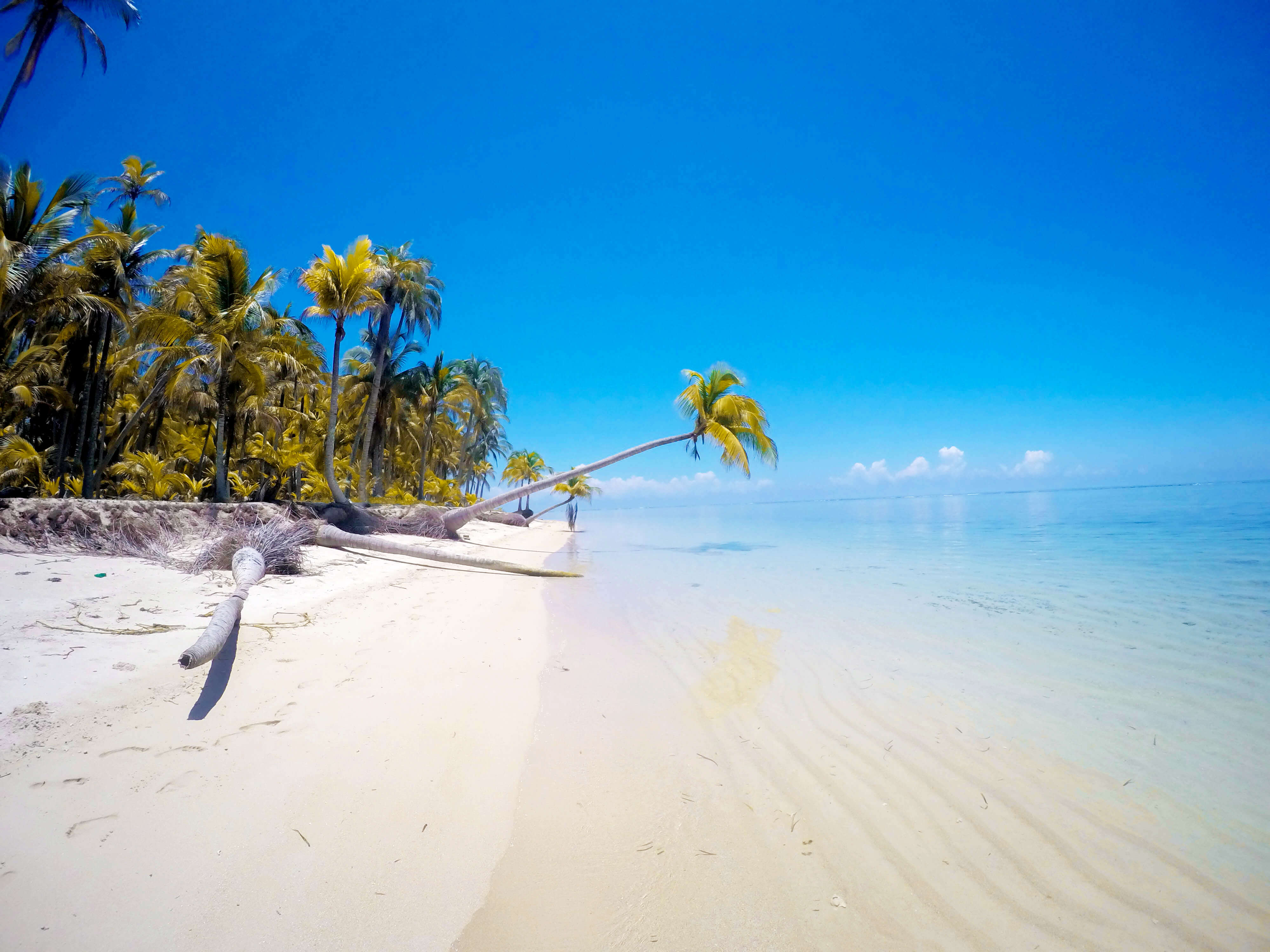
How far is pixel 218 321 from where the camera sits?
11.6 meters

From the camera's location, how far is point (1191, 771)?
9.59 ft

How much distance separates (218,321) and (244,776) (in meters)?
13.4

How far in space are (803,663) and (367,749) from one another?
3.79 meters

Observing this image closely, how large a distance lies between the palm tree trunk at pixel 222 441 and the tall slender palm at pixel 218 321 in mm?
17

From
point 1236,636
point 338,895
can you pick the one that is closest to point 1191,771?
point 1236,636

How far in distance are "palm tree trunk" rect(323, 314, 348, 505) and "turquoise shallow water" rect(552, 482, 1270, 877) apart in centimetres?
660

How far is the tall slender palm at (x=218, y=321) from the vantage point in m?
11.5

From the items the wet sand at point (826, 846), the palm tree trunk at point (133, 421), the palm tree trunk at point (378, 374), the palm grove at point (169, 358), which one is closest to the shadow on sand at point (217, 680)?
the wet sand at point (826, 846)

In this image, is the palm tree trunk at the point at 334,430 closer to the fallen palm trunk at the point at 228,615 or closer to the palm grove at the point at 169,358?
the palm grove at the point at 169,358

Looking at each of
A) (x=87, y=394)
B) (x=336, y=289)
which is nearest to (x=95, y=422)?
(x=87, y=394)

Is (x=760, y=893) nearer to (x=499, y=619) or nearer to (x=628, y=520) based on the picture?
(x=499, y=619)

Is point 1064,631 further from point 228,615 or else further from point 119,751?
point 228,615

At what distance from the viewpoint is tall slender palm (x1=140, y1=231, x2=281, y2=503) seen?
1152cm

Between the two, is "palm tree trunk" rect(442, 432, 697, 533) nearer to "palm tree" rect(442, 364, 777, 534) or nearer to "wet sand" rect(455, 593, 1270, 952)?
"palm tree" rect(442, 364, 777, 534)
